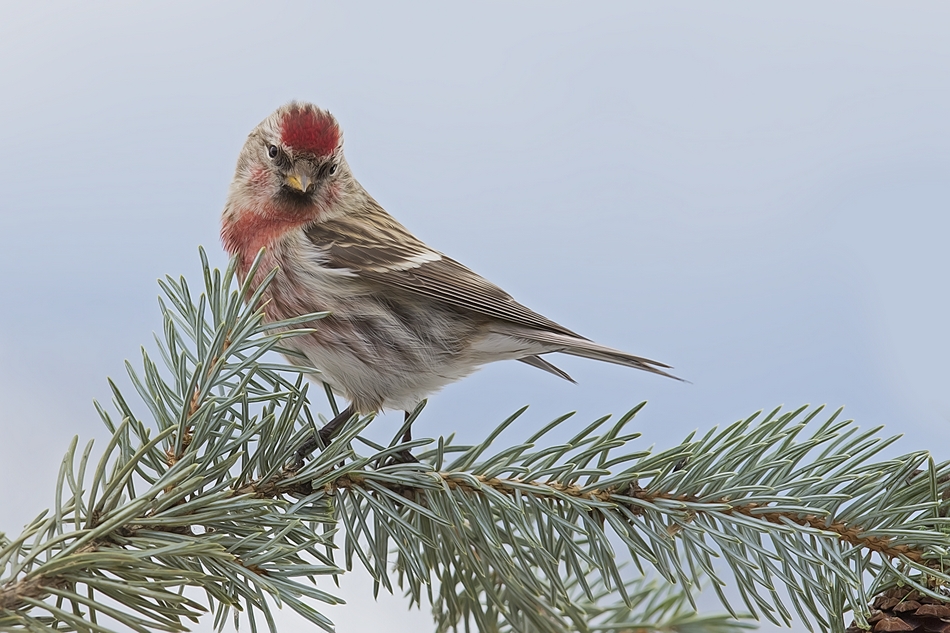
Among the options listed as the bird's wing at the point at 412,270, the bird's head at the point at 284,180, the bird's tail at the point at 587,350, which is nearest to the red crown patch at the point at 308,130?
the bird's head at the point at 284,180

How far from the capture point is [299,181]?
1.42 metres

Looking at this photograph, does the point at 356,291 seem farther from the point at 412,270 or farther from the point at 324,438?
the point at 324,438

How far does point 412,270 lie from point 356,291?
112mm

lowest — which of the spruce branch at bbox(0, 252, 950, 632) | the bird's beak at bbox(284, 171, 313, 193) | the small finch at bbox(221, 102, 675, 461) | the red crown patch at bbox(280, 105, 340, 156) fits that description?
the spruce branch at bbox(0, 252, 950, 632)

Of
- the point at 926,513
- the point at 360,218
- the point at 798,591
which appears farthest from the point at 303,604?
the point at 360,218

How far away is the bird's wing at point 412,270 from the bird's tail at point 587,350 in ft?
0.06

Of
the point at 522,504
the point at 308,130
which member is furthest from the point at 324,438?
the point at 308,130

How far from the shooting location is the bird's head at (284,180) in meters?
1.41

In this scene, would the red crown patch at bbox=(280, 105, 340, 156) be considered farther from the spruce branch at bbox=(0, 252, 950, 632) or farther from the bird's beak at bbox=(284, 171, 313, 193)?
the spruce branch at bbox=(0, 252, 950, 632)

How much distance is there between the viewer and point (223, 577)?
761 millimetres

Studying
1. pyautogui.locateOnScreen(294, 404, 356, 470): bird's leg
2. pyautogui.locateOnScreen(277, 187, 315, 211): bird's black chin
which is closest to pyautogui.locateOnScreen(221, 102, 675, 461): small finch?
pyautogui.locateOnScreen(277, 187, 315, 211): bird's black chin

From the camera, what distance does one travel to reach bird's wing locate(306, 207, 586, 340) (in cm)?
138

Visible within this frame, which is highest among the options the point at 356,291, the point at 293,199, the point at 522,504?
the point at 293,199

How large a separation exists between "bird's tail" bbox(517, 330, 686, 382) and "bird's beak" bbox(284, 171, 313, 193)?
17.2 inches
